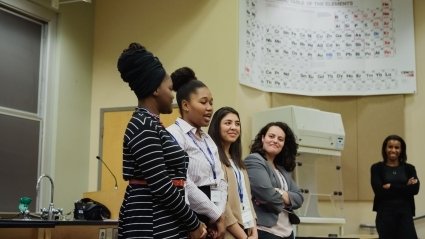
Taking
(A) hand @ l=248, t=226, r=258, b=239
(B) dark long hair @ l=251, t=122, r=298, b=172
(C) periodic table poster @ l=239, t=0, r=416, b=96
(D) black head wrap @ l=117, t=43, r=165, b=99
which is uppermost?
→ (C) periodic table poster @ l=239, t=0, r=416, b=96

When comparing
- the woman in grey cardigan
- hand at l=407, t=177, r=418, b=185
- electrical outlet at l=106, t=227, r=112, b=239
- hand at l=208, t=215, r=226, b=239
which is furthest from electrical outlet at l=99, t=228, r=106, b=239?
hand at l=407, t=177, r=418, b=185

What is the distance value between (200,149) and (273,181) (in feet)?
3.36

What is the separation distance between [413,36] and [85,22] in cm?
320

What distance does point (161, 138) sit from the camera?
1.85 metres

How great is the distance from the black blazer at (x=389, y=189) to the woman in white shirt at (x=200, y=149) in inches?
A: 106

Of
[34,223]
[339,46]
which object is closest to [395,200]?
[339,46]

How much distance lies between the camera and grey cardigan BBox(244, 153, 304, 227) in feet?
10.0

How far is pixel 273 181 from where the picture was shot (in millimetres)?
3244

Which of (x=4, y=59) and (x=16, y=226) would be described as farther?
(x=4, y=59)

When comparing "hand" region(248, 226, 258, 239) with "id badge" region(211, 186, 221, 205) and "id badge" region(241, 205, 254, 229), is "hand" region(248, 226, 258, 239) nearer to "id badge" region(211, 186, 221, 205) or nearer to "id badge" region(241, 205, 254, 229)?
"id badge" region(241, 205, 254, 229)

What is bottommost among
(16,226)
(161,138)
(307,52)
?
(16,226)

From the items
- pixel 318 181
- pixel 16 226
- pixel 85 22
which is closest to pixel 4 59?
pixel 85 22

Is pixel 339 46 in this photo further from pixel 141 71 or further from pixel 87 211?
pixel 141 71

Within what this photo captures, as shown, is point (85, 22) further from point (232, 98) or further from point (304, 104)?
point (304, 104)
